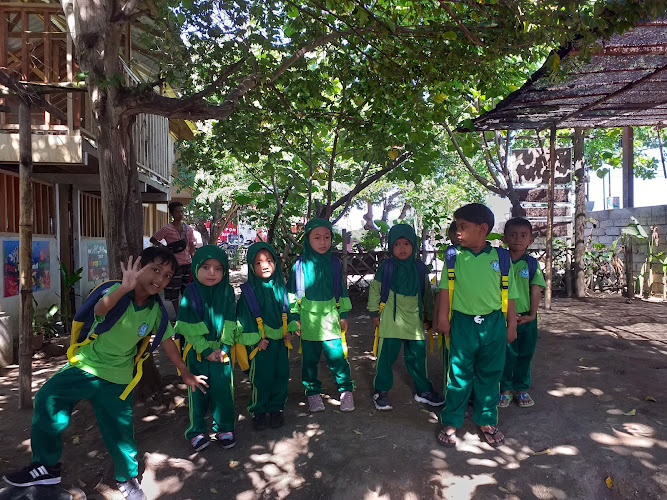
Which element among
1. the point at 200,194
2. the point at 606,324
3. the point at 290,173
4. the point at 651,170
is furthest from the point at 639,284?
the point at 200,194

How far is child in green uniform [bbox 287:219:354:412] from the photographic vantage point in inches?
156

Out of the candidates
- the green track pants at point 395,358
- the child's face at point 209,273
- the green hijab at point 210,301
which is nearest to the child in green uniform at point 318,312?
the green track pants at point 395,358

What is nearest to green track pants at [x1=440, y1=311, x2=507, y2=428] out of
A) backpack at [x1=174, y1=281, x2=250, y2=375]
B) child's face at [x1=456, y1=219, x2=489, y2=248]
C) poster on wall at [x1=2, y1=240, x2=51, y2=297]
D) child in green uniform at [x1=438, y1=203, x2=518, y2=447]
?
child in green uniform at [x1=438, y1=203, x2=518, y2=447]

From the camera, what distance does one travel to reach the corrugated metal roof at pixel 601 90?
3906 millimetres

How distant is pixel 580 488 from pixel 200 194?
54.0 feet

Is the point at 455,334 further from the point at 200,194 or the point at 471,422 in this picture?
the point at 200,194

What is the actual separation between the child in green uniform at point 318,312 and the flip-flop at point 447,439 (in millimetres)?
918

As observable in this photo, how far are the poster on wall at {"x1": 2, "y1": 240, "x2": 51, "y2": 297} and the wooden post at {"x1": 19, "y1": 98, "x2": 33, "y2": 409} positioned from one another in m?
2.77

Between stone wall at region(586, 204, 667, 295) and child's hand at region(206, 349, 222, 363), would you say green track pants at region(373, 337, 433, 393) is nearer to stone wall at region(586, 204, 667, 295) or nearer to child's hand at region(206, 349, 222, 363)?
child's hand at region(206, 349, 222, 363)

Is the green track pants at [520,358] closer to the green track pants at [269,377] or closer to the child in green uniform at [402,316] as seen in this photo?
the child in green uniform at [402,316]

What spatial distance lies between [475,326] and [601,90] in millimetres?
3512

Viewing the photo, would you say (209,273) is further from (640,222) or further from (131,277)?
(640,222)

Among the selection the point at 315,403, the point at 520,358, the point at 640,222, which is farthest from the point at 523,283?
the point at 640,222

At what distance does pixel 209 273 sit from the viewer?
3.35 metres
